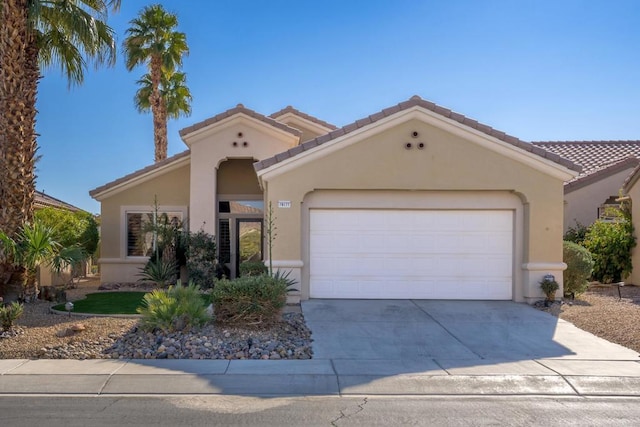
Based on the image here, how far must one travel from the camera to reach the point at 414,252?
1247 cm

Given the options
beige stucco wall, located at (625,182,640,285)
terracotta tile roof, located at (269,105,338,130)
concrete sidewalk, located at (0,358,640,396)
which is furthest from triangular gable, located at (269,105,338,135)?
concrete sidewalk, located at (0,358,640,396)

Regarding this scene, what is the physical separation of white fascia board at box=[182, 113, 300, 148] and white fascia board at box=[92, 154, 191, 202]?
4.32 feet

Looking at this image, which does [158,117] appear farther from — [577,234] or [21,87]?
[577,234]

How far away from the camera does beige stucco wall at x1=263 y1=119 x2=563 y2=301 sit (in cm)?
1210

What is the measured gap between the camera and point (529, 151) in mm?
12125

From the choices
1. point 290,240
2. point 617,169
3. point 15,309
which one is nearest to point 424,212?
point 290,240

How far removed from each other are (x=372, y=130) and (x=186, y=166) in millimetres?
7662

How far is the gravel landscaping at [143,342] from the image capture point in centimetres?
788

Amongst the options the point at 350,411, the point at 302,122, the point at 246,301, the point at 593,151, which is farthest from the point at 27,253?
the point at 593,151

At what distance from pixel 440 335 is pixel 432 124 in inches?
207

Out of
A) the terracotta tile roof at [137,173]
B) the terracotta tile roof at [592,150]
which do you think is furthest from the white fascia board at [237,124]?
the terracotta tile roof at [592,150]

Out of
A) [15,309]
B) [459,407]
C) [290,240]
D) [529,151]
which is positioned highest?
[529,151]

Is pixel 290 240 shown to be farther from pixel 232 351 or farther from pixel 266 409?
pixel 266 409

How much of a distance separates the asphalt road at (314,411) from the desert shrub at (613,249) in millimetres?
10798
